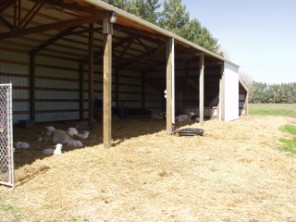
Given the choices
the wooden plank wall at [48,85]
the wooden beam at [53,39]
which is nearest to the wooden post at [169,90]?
the wooden beam at [53,39]

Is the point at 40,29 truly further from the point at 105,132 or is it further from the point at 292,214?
the point at 292,214

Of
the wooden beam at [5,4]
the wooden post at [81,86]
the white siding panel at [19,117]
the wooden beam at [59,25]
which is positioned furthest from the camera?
the wooden post at [81,86]

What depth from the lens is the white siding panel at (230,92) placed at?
62.1 feet

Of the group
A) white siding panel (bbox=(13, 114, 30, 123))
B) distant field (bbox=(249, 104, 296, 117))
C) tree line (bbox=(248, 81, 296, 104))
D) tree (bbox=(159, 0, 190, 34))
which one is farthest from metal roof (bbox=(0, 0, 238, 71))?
tree line (bbox=(248, 81, 296, 104))

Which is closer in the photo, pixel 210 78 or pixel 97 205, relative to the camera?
pixel 97 205

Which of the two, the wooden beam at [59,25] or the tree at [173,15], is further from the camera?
the tree at [173,15]

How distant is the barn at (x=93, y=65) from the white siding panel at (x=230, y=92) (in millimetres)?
59

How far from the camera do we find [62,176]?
20.0 ft

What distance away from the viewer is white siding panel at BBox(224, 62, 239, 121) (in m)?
18.9

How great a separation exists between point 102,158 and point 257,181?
11.3 ft

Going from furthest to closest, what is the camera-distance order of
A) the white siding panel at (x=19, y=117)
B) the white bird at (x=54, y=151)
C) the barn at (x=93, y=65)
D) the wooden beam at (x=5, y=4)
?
1. the white siding panel at (x=19, y=117)
2. the wooden beam at (x=5, y=4)
3. the barn at (x=93, y=65)
4. the white bird at (x=54, y=151)

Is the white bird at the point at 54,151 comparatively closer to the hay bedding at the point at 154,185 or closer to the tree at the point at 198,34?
the hay bedding at the point at 154,185

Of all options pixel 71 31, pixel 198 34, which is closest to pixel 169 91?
pixel 71 31

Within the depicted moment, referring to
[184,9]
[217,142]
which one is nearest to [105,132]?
[217,142]
